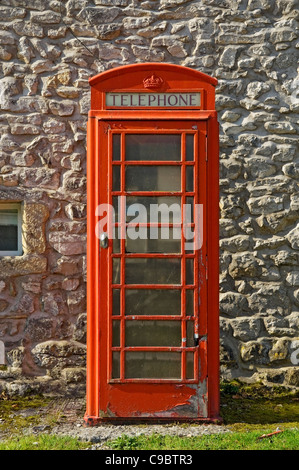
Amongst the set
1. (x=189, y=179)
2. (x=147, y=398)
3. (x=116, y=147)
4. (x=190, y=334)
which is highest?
(x=116, y=147)

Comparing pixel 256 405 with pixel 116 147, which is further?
pixel 256 405

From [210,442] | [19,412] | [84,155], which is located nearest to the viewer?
[210,442]

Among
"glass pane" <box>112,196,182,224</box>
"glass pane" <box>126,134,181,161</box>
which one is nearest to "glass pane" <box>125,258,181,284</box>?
"glass pane" <box>112,196,182,224</box>

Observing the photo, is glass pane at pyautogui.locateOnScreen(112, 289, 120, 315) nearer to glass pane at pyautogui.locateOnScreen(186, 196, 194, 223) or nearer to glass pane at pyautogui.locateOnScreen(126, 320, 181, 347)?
glass pane at pyautogui.locateOnScreen(126, 320, 181, 347)

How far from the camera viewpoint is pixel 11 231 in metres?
5.52

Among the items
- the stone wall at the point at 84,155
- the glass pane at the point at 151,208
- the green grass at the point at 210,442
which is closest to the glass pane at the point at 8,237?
the stone wall at the point at 84,155

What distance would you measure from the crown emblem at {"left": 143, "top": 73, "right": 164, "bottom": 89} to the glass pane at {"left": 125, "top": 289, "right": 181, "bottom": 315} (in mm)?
1581

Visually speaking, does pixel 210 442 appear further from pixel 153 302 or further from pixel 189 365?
pixel 153 302

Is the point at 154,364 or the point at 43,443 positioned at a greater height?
the point at 154,364

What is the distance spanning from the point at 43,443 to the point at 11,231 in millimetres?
2155

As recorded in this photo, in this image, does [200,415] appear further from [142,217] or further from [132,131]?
[132,131]

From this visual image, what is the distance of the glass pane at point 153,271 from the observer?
4.50 m

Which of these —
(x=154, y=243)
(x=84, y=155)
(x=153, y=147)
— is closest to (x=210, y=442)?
(x=154, y=243)

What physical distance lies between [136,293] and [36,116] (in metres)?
2.10
